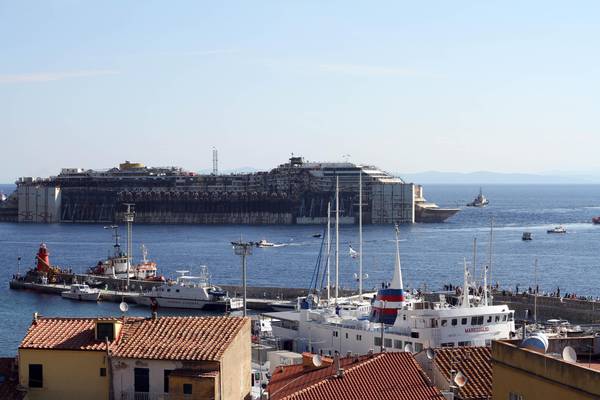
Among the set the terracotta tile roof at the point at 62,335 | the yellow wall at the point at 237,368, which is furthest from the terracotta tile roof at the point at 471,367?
the terracotta tile roof at the point at 62,335

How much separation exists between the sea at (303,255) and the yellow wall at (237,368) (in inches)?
1235

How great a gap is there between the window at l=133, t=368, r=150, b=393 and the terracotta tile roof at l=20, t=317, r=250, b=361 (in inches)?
8.8

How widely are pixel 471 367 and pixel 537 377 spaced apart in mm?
8711

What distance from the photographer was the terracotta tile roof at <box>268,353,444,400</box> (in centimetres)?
2019

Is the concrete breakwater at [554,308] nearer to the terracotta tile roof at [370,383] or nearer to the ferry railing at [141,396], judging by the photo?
the terracotta tile roof at [370,383]

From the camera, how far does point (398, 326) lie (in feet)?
124

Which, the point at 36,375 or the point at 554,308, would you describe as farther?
the point at 554,308

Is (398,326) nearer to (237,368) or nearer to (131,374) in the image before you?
(237,368)

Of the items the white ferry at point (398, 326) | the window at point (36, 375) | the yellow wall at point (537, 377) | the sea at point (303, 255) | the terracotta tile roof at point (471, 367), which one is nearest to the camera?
the yellow wall at point (537, 377)

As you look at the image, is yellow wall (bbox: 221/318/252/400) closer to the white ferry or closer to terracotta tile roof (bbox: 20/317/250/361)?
terracotta tile roof (bbox: 20/317/250/361)

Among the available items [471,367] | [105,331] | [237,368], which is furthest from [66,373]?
[471,367]

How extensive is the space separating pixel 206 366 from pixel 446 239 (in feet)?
411

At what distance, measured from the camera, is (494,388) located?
16.2 meters

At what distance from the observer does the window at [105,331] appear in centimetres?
1788
